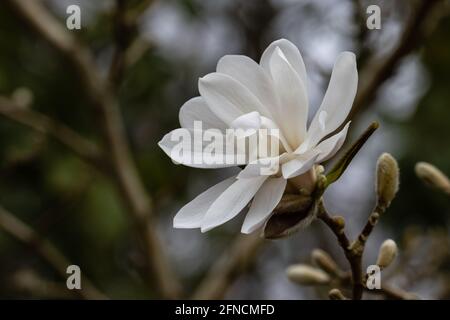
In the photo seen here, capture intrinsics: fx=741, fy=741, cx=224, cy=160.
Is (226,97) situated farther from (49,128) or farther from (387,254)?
→ (49,128)

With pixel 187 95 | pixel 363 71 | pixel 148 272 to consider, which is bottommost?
pixel 148 272

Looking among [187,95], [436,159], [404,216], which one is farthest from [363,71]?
[187,95]

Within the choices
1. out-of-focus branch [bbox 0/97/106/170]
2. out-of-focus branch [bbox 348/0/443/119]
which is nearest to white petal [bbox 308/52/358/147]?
out-of-focus branch [bbox 348/0/443/119]

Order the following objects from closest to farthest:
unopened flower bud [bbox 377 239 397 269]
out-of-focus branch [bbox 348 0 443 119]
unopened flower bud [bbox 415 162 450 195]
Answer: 1. unopened flower bud [bbox 377 239 397 269]
2. unopened flower bud [bbox 415 162 450 195]
3. out-of-focus branch [bbox 348 0 443 119]

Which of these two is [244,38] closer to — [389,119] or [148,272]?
[389,119]

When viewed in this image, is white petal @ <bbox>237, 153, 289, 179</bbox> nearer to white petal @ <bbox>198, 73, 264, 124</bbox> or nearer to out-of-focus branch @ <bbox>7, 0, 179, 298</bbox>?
white petal @ <bbox>198, 73, 264, 124</bbox>

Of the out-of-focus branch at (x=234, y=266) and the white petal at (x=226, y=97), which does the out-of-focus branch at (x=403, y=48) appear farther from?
the white petal at (x=226, y=97)
